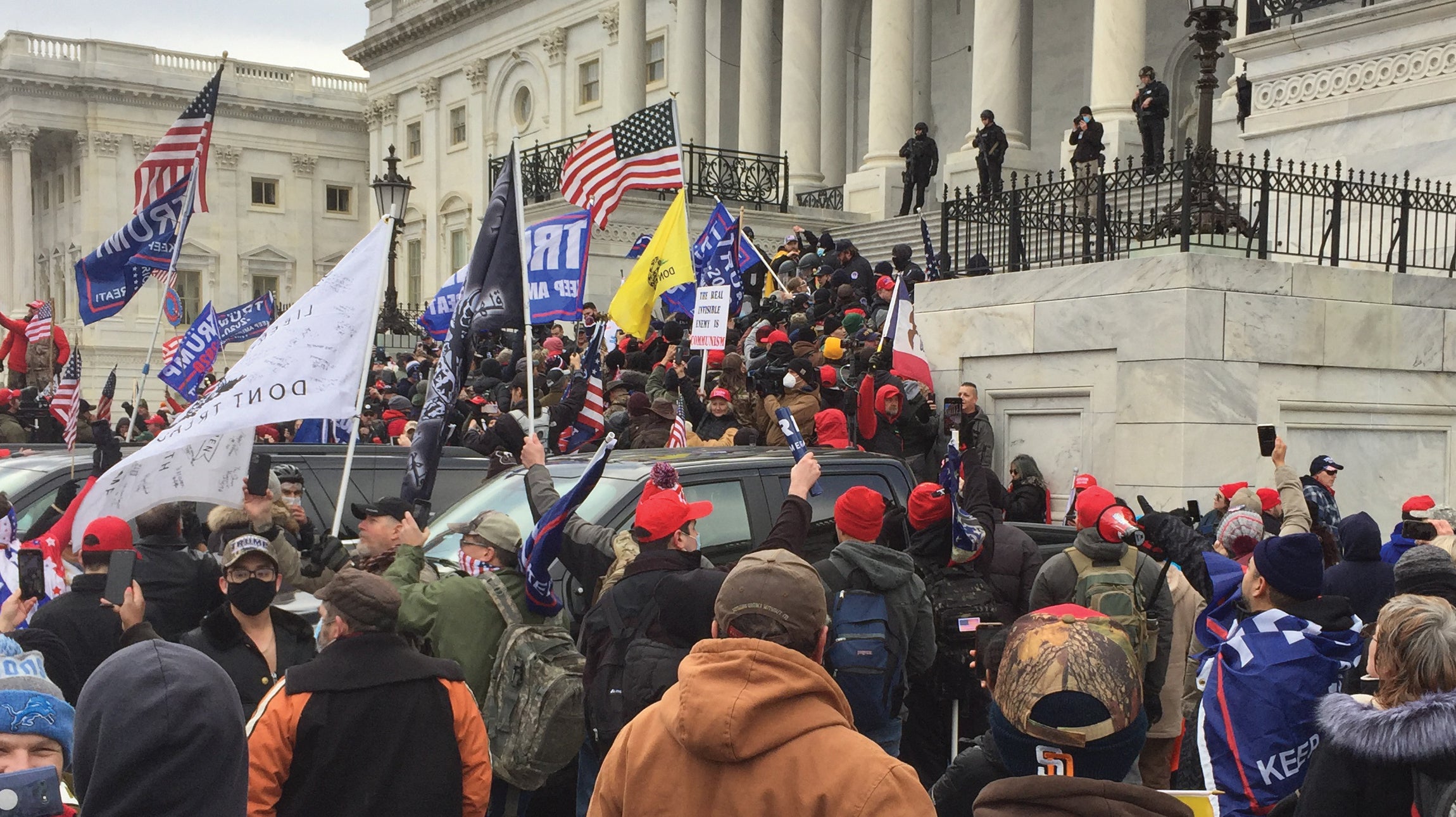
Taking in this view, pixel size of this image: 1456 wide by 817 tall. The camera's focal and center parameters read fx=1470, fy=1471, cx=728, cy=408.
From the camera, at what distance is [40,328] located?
64.7 feet

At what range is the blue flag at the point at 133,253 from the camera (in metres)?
11.2

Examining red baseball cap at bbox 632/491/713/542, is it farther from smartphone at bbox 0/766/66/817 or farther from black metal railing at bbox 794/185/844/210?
black metal railing at bbox 794/185/844/210

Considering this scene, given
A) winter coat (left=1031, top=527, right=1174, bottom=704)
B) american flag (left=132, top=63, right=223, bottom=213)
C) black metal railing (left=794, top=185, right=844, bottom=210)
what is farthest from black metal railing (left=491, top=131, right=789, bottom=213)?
winter coat (left=1031, top=527, right=1174, bottom=704)

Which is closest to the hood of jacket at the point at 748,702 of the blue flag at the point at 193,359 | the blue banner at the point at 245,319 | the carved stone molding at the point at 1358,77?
the blue flag at the point at 193,359

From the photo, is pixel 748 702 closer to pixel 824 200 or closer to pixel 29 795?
pixel 29 795

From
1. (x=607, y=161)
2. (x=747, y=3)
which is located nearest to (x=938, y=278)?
(x=607, y=161)

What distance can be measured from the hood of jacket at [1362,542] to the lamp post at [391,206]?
1032cm

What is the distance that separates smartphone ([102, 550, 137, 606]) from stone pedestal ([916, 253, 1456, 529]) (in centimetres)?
848

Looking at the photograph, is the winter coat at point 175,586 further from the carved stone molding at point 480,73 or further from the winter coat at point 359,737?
the carved stone molding at point 480,73

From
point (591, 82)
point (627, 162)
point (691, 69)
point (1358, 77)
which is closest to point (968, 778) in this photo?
point (627, 162)

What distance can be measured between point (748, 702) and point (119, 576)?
10.2 ft

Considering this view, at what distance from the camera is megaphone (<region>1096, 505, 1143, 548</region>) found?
19.9 ft

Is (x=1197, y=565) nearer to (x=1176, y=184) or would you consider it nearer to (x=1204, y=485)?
(x=1204, y=485)

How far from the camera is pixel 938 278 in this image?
47.7 ft
